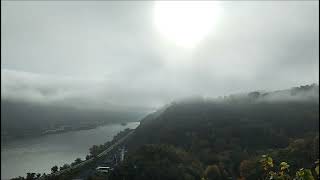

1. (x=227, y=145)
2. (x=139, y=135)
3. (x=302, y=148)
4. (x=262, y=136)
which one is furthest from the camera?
(x=139, y=135)

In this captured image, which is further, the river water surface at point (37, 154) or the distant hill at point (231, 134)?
the river water surface at point (37, 154)

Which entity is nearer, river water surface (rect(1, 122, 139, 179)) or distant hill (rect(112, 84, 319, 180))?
distant hill (rect(112, 84, 319, 180))

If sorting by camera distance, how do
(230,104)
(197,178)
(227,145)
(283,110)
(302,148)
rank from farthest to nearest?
(230,104) < (283,110) < (227,145) < (302,148) < (197,178)

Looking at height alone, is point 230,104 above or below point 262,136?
above

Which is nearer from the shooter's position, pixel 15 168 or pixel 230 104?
pixel 15 168

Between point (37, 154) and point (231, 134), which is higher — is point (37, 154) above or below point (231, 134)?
below

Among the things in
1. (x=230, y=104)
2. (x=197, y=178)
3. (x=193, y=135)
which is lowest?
(x=197, y=178)

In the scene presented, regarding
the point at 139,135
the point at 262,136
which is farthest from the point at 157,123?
the point at 262,136

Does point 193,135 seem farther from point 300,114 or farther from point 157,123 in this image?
point 300,114

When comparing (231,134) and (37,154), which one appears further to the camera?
(37,154)

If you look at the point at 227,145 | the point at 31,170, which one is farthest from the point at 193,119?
the point at 31,170
